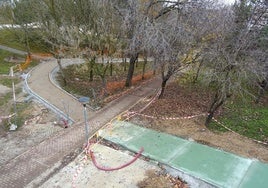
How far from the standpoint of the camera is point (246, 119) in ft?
41.7

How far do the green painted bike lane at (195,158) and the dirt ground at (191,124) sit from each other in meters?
0.53

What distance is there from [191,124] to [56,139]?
5521 millimetres

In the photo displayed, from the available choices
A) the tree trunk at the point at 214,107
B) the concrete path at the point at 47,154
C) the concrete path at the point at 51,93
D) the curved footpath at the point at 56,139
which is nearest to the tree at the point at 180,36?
the tree trunk at the point at 214,107

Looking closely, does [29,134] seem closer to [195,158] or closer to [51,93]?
[51,93]

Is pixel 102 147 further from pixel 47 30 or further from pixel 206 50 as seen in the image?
pixel 47 30

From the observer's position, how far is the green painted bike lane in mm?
8266

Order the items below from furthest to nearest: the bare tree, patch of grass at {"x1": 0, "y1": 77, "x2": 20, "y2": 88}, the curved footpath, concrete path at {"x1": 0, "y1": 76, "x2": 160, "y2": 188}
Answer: patch of grass at {"x1": 0, "y1": 77, "x2": 20, "y2": 88}
the bare tree
the curved footpath
concrete path at {"x1": 0, "y1": 76, "x2": 160, "y2": 188}

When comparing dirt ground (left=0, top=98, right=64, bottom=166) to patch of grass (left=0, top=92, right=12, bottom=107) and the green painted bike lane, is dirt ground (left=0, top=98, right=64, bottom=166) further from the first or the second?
patch of grass (left=0, top=92, right=12, bottom=107)

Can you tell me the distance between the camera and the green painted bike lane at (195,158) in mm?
8266

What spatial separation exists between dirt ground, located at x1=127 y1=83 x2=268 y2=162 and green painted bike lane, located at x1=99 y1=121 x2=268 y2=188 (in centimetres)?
53

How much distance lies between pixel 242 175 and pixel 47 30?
13111 millimetres

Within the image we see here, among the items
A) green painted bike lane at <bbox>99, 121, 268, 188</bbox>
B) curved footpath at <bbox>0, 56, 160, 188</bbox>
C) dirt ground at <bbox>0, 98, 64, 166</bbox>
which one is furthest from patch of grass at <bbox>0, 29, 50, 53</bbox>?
green painted bike lane at <bbox>99, 121, 268, 188</bbox>

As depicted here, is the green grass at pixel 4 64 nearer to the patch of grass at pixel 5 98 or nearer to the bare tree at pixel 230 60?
the patch of grass at pixel 5 98

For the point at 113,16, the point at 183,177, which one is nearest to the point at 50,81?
the point at 113,16
